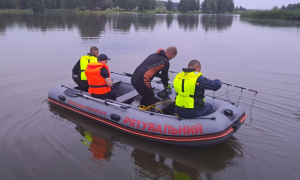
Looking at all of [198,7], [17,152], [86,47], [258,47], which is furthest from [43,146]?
[198,7]

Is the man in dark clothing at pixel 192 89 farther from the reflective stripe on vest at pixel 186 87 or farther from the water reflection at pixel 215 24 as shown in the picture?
the water reflection at pixel 215 24

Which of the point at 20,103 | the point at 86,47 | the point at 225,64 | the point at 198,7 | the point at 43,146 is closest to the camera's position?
the point at 43,146

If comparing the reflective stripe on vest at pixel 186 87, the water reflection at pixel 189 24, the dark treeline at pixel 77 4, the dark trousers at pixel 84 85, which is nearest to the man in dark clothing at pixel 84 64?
the dark trousers at pixel 84 85

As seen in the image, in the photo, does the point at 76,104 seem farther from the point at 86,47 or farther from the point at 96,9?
the point at 96,9

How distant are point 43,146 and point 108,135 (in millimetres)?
1175

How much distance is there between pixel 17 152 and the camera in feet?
13.3

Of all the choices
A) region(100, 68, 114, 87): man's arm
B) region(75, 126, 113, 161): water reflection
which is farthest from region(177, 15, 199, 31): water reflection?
region(75, 126, 113, 161): water reflection

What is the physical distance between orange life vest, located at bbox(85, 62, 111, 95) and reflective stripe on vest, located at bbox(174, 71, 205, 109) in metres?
1.66

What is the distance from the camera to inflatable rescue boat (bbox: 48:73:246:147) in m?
4.01

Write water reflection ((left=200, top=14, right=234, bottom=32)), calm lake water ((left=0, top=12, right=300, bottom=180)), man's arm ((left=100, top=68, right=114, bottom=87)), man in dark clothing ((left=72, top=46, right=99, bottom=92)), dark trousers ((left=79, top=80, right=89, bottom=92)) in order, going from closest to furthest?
calm lake water ((left=0, top=12, right=300, bottom=180)), man's arm ((left=100, top=68, right=114, bottom=87)), man in dark clothing ((left=72, top=46, right=99, bottom=92)), dark trousers ((left=79, top=80, right=89, bottom=92)), water reflection ((left=200, top=14, right=234, bottom=32))

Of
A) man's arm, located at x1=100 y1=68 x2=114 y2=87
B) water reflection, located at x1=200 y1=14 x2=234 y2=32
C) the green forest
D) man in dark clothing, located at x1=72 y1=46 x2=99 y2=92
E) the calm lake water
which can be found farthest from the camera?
the green forest

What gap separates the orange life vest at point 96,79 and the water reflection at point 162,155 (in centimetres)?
83

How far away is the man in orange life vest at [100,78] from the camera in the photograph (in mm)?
4836

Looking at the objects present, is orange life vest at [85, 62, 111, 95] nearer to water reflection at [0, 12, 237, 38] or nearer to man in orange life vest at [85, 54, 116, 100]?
man in orange life vest at [85, 54, 116, 100]
